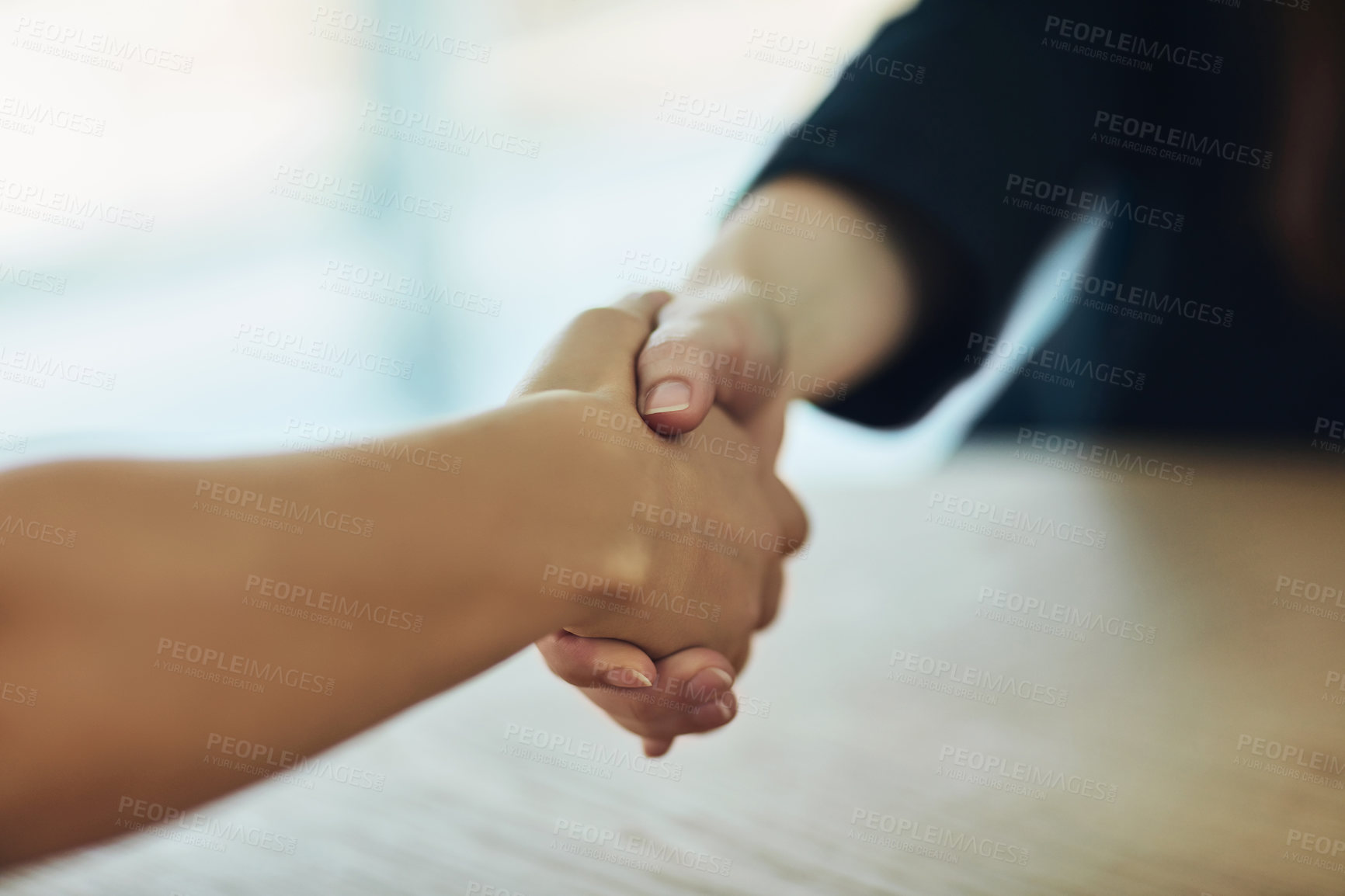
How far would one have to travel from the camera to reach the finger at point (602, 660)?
1.85ft

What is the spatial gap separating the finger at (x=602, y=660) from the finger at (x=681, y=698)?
22 mm

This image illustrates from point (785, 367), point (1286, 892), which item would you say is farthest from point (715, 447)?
point (1286, 892)

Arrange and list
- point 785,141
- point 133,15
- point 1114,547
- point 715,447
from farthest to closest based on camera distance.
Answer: point 133,15, point 1114,547, point 785,141, point 715,447

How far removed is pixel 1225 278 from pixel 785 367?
57cm

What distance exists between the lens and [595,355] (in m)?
0.63

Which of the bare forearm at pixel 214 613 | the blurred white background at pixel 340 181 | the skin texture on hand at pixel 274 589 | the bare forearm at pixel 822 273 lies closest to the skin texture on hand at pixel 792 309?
the bare forearm at pixel 822 273

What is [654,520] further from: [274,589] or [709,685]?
[274,589]

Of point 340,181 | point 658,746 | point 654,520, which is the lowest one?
point 340,181

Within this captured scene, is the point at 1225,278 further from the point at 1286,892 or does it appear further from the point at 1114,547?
the point at 1286,892

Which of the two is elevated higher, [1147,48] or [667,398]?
[1147,48]

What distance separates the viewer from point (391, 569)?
0.41 meters

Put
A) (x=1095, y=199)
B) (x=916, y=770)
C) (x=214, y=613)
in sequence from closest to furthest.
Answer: (x=214, y=613) → (x=916, y=770) → (x=1095, y=199)

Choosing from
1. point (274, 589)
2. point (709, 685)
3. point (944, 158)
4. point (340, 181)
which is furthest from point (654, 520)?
point (340, 181)

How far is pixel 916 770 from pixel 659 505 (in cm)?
21
